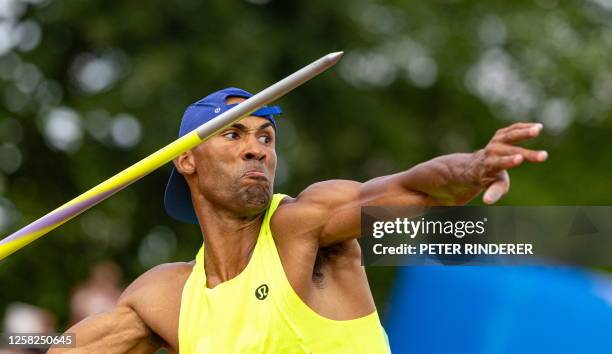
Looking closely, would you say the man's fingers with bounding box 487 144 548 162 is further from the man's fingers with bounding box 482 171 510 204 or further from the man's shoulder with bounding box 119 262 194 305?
the man's shoulder with bounding box 119 262 194 305

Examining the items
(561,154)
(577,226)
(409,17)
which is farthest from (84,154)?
(577,226)

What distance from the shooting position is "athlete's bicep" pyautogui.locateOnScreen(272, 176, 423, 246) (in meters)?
6.04

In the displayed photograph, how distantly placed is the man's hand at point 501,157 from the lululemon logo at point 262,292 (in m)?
1.36

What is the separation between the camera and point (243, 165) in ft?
20.9

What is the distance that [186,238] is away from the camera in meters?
14.1

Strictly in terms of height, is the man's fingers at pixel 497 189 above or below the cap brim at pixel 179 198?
below

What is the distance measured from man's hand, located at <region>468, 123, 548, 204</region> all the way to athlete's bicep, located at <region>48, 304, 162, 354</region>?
222 centimetres

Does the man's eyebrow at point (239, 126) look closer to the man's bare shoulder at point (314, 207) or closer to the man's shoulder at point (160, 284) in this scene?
the man's bare shoulder at point (314, 207)

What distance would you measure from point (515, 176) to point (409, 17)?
2007 millimetres

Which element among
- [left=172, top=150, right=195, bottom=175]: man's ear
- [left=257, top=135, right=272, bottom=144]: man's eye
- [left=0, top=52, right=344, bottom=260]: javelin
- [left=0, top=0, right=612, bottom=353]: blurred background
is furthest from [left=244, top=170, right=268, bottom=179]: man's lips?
[left=0, top=0, right=612, bottom=353]: blurred background

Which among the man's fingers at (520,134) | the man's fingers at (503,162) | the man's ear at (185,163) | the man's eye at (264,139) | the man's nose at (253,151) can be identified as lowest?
the man's fingers at (503,162)

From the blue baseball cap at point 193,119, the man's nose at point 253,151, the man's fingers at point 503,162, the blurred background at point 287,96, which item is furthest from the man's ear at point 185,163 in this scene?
the blurred background at point 287,96

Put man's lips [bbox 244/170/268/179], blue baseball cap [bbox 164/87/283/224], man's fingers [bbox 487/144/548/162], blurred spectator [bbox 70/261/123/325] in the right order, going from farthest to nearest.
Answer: blurred spectator [bbox 70/261/123/325], blue baseball cap [bbox 164/87/283/224], man's lips [bbox 244/170/268/179], man's fingers [bbox 487/144/548/162]

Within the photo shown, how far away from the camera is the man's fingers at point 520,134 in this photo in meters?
4.84
